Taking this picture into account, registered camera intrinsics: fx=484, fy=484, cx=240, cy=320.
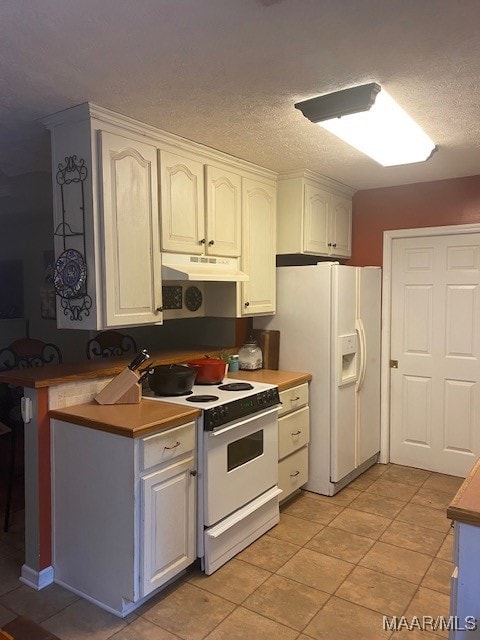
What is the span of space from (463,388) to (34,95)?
354 cm

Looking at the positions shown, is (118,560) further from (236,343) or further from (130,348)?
(130,348)

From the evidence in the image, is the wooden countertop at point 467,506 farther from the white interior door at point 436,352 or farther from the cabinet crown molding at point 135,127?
the white interior door at point 436,352

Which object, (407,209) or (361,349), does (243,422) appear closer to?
(361,349)

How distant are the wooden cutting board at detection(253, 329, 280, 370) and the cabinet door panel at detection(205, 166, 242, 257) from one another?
702mm

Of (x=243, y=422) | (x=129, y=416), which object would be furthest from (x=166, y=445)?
(x=243, y=422)

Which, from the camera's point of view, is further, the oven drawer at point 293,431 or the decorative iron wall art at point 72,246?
the oven drawer at point 293,431

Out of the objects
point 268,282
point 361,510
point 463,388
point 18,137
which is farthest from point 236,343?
point 18,137

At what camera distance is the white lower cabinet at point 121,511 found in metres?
2.17

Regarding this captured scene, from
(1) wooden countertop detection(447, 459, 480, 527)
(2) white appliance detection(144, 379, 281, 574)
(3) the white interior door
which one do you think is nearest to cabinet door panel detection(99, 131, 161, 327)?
(2) white appliance detection(144, 379, 281, 574)

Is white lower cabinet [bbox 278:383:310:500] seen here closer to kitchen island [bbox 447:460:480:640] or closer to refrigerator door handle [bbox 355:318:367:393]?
refrigerator door handle [bbox 355:318:367:393]

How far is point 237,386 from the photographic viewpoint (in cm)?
298

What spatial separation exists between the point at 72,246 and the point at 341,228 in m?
2.38

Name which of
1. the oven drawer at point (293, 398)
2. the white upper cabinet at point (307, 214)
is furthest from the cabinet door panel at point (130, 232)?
the white upper cabinet at point (307, 214)

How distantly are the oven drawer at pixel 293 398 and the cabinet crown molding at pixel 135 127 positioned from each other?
1565 mm
